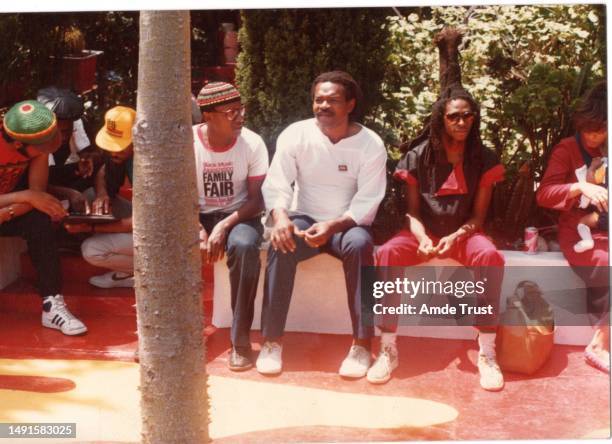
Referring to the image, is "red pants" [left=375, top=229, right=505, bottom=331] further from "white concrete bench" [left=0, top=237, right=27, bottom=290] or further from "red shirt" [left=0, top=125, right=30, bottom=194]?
"white concrete bench" [left=0, top=237, right=27, bottom=290]

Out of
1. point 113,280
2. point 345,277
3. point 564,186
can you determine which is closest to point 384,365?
point 345,277

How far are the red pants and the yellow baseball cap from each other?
1333 mm

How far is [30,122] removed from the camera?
456 cm

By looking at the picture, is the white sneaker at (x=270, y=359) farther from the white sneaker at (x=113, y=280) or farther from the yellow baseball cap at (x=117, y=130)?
the yellow baseball cap at (x=117, y=130)

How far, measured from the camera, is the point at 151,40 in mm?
2986

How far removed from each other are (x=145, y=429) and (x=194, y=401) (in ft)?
0.68

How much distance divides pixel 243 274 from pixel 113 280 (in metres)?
0.98

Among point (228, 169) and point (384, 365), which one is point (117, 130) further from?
point (384, 365)

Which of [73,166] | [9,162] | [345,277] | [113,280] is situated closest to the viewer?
[345,277]

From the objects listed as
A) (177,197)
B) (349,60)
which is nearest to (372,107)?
(349,60)

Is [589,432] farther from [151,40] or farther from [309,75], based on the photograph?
[151,40]

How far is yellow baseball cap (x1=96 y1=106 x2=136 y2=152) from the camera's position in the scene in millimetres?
4582

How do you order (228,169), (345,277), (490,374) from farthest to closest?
(228,169) < (345,277) < (490,374)

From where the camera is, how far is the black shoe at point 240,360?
447 cm
